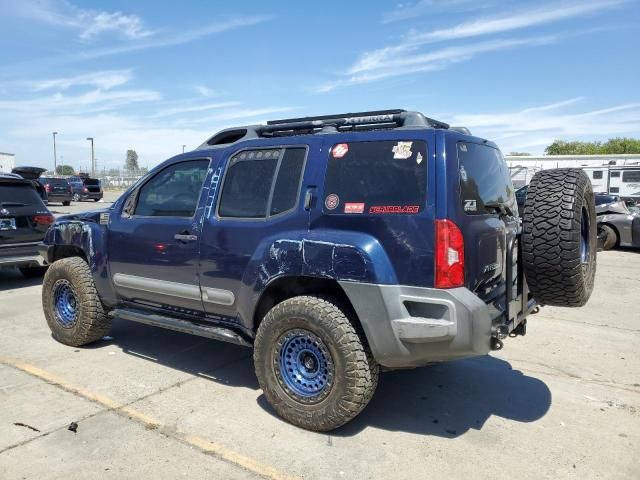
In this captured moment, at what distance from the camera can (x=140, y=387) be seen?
4.15 metres

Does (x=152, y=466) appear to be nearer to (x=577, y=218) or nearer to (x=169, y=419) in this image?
(x=169, y=419)

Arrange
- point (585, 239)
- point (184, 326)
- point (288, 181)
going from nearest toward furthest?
point (288, 181)
point (585, 239)
point (184, 326)

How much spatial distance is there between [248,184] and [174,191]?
0.85 m

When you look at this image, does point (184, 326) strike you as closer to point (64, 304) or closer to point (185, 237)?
point (185, 237)

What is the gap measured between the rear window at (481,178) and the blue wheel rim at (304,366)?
1.29 m

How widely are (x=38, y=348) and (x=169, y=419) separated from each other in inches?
88.9

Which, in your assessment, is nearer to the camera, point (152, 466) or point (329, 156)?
point (152, 466)

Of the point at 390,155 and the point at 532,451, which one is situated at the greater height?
the point at 390,155

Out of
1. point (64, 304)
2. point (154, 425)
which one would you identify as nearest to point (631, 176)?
point (64, 304)

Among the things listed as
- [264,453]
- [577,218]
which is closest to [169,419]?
[264,453]

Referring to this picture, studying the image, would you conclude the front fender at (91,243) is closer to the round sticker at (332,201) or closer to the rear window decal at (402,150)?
the round sticker at (332,201)

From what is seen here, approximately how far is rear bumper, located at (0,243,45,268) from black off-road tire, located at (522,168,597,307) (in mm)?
6853

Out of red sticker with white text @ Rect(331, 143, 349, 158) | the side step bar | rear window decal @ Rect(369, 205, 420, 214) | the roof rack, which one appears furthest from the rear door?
the side step bar

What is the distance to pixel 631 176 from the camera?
21766 mm
